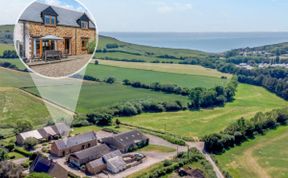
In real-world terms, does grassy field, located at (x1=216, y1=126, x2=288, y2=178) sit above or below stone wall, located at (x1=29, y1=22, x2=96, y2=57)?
below

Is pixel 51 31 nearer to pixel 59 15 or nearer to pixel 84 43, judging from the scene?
pixel 59 15

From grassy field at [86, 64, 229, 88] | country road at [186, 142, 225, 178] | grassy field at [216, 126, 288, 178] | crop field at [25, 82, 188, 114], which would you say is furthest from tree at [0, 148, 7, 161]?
grassy field at [86, 64, 229, 88]

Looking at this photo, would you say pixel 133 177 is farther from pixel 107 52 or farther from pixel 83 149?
pixel 107 52

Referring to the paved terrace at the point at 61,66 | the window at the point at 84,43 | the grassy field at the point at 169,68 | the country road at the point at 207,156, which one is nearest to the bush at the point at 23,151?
the country road at the point at 207,156

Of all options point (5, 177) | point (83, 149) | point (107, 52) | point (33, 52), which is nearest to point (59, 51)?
point (33, 52)

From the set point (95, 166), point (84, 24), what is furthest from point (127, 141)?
point (84, 24)

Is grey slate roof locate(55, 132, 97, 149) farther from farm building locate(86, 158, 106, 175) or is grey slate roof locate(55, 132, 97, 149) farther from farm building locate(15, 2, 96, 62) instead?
farm building locate(15, 2, 96, 62)
